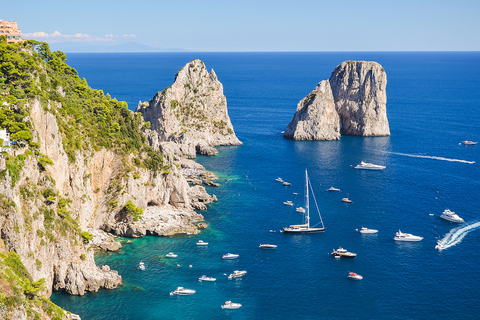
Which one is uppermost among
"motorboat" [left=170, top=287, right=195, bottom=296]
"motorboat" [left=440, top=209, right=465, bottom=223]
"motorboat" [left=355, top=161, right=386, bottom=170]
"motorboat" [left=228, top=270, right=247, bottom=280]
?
"motorboat" [left=355, top=161, right=386, bottom=170]

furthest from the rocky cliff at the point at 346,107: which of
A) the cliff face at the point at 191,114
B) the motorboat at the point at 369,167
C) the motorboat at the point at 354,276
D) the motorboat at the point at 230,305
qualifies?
the motorboat at the point at 230,305

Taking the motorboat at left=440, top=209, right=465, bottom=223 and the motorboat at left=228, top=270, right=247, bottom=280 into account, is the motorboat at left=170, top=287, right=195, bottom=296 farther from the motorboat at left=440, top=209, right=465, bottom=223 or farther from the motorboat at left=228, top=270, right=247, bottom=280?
the motorboat at left=440, top=209, right=465, bottom=223

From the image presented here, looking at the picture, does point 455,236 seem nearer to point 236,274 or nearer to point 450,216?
point 450,216

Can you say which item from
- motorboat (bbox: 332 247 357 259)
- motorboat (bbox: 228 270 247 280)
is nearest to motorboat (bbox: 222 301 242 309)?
motorboat (bbox: 228 270 247 280)

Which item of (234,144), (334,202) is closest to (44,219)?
(334,202)

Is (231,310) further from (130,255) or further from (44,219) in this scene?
(44,219)

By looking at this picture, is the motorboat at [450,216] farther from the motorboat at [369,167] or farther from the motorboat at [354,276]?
the motorboat at [369,167]
